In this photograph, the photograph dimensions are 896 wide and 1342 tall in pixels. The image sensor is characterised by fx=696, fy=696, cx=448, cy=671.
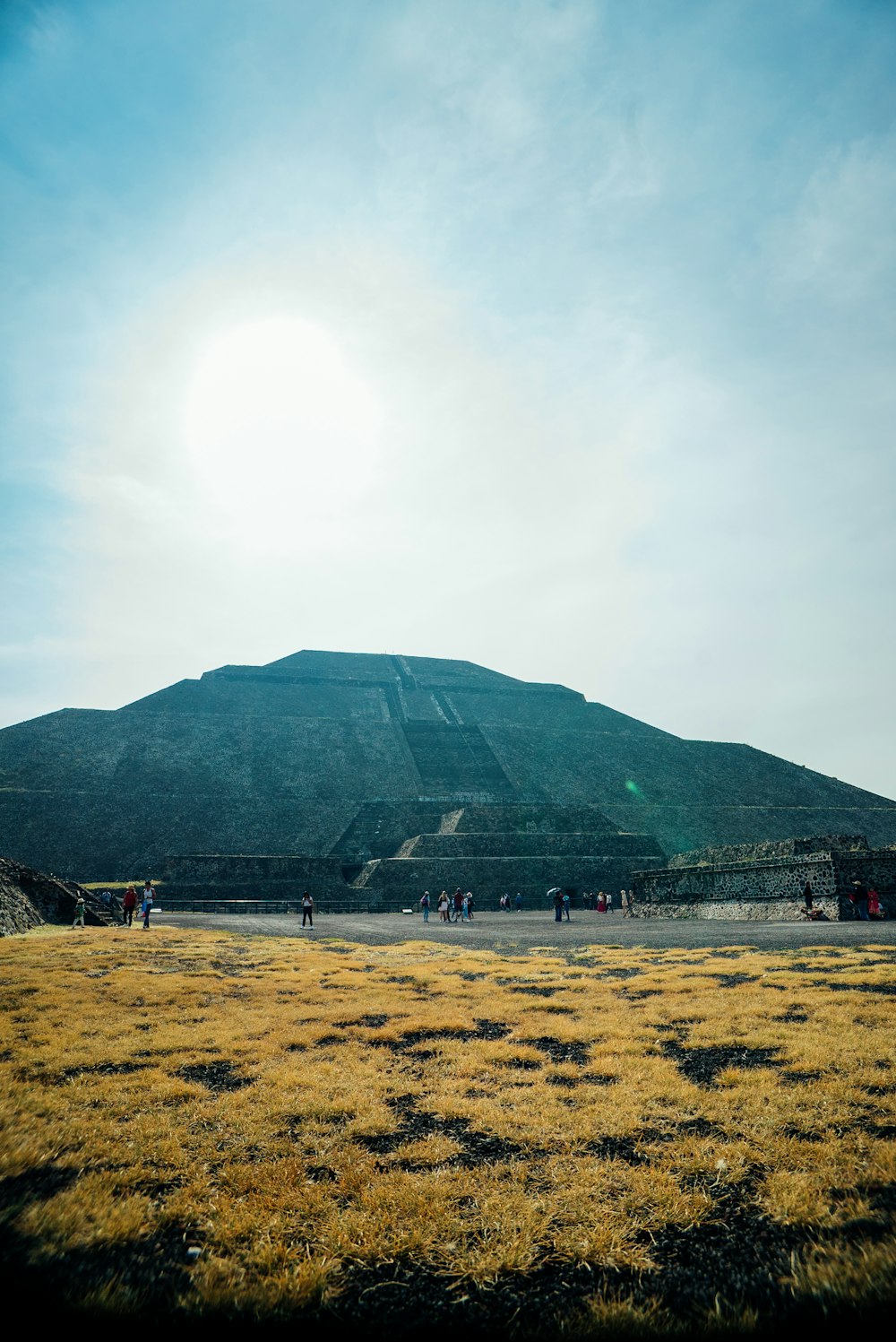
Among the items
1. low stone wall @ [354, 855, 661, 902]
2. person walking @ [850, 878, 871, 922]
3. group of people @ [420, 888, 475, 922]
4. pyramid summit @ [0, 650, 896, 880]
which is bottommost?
group of people @ [420, 888, 475, 922]

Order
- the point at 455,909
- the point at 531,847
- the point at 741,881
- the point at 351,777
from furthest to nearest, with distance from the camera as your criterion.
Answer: the point at 351,777 → the point at 531,847 → the point at 455,909 → the point at 741,881

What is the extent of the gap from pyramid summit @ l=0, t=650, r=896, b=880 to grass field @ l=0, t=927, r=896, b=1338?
24.6 m

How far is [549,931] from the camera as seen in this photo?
17.9m

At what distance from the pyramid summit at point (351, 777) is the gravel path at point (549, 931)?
25.8ft

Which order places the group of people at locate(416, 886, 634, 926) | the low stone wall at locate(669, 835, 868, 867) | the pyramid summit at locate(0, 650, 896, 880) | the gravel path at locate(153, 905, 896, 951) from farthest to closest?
the pyramid summit at locate(0, 650, 896, 880)
the group of people at locate(416, 886, 634, 926)
the low stone wall at locate(669, 835, 868, 867)
the gravel path at locate(153, 905, 896, 951)

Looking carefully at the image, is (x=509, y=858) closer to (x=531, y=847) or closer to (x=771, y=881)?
(x=531, y=847)

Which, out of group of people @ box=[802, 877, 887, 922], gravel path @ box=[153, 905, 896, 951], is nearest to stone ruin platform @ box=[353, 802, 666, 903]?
gravel path @ box=[153, 905, 896, 951]

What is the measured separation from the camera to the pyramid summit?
33.8m

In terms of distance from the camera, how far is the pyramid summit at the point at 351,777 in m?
33.8

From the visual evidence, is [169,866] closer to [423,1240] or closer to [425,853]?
[425,853]

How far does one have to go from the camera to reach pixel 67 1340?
2.20 metres

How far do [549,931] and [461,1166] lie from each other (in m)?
15.3

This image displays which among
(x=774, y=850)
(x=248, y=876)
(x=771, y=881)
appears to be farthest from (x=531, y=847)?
(x=771, y=881)

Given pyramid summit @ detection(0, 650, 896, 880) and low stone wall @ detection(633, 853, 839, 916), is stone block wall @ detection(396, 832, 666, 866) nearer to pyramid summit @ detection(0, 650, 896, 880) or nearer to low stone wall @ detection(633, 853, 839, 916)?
pyramid summit @ detection(0, 650, 896, 880)
